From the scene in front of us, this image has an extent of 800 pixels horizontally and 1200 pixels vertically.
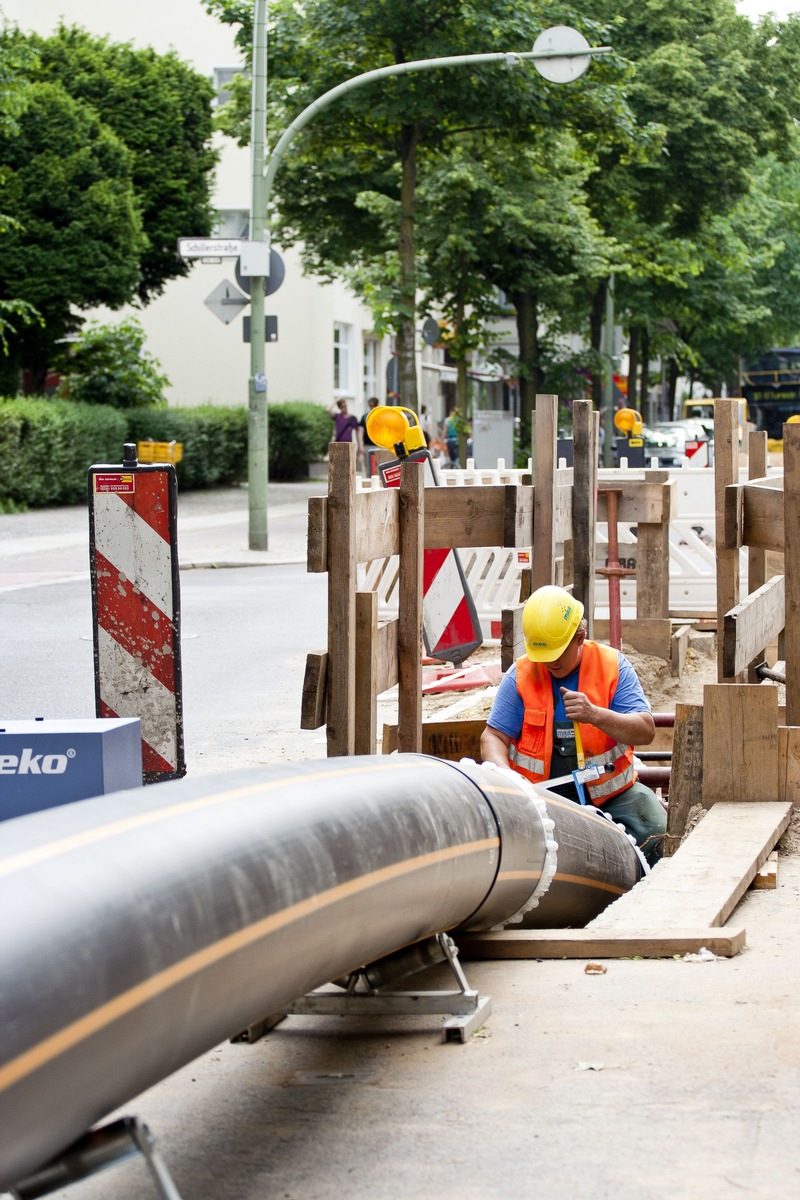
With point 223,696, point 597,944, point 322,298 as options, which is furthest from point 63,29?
point 597,944

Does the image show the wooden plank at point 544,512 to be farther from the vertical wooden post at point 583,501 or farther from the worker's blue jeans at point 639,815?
the worker's blue jeans at point 639,815

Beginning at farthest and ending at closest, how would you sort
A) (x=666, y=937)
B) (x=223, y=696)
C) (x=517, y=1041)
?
(x=223, y=696) → (x=666, y=937) → (x=517, y=1041)

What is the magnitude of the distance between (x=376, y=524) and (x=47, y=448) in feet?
74.6

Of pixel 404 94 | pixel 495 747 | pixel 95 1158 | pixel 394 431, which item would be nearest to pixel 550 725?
pixel 495 747

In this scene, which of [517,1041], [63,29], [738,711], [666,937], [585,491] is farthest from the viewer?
[63,29]

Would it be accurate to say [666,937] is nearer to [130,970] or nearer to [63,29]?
[130,970]

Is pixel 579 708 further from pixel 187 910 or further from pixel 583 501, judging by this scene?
pixel 187 910

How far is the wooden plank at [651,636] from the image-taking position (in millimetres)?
11297

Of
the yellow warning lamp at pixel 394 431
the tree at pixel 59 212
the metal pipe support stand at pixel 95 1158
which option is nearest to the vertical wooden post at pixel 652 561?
the yellow warning lamp at pixel 394 431

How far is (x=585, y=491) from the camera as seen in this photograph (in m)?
8.98

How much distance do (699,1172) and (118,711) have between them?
12.7 ft

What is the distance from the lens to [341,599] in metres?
5.80

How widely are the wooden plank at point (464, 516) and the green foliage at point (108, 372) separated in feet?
87.7

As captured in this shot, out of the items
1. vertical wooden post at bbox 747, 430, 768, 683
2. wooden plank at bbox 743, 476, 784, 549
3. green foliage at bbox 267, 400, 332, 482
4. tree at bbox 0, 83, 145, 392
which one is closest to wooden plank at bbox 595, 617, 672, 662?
vertical wooden post at bbox 747, 430, 768, 683
